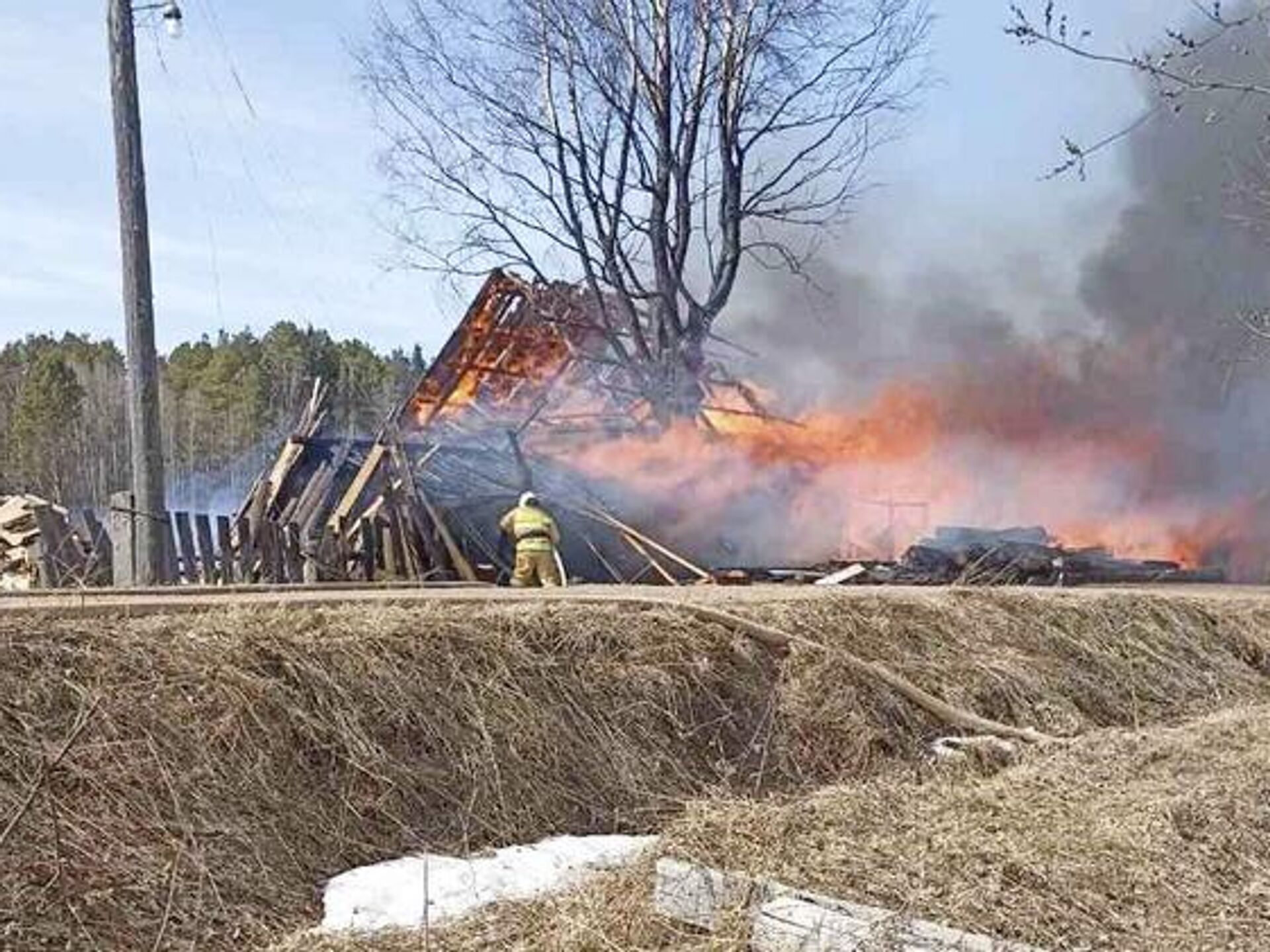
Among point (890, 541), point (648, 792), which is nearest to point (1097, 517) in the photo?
point (890, 541)

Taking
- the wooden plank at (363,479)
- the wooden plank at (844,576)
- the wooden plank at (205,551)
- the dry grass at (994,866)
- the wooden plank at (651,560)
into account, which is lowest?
the dry grass at (994,866)

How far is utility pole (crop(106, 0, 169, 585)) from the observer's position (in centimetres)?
1362

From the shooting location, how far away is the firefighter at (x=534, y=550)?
1580 centimetres

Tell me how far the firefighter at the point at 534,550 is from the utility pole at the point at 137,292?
3.99 meters

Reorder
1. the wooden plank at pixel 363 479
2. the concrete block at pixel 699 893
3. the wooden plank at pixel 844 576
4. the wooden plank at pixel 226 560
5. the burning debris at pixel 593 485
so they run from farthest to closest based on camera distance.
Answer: the wooden plank at pixel 844 576 → the wooden plank at pixel 363 479 → the burning debris at pixel 593 485 → the wooden plank at pixel 226 560 → the concrete block at pixel 699 893

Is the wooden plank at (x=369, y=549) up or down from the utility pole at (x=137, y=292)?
down

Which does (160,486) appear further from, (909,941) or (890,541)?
(890,541)

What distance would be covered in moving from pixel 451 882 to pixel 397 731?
1501 millimetres

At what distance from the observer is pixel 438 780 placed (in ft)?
26.7

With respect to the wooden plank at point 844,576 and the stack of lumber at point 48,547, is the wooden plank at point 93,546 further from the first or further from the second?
the wooden plank at point 844,576

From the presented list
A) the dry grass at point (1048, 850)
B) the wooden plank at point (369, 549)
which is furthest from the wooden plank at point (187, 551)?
the dry grass at point (1048, 850)

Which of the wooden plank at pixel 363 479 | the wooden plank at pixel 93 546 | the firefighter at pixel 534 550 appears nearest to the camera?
the wooden plank at pixel 93 546

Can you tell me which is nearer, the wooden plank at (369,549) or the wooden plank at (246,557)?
the wooden plank at (246,557)

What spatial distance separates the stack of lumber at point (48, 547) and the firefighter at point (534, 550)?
441cm
